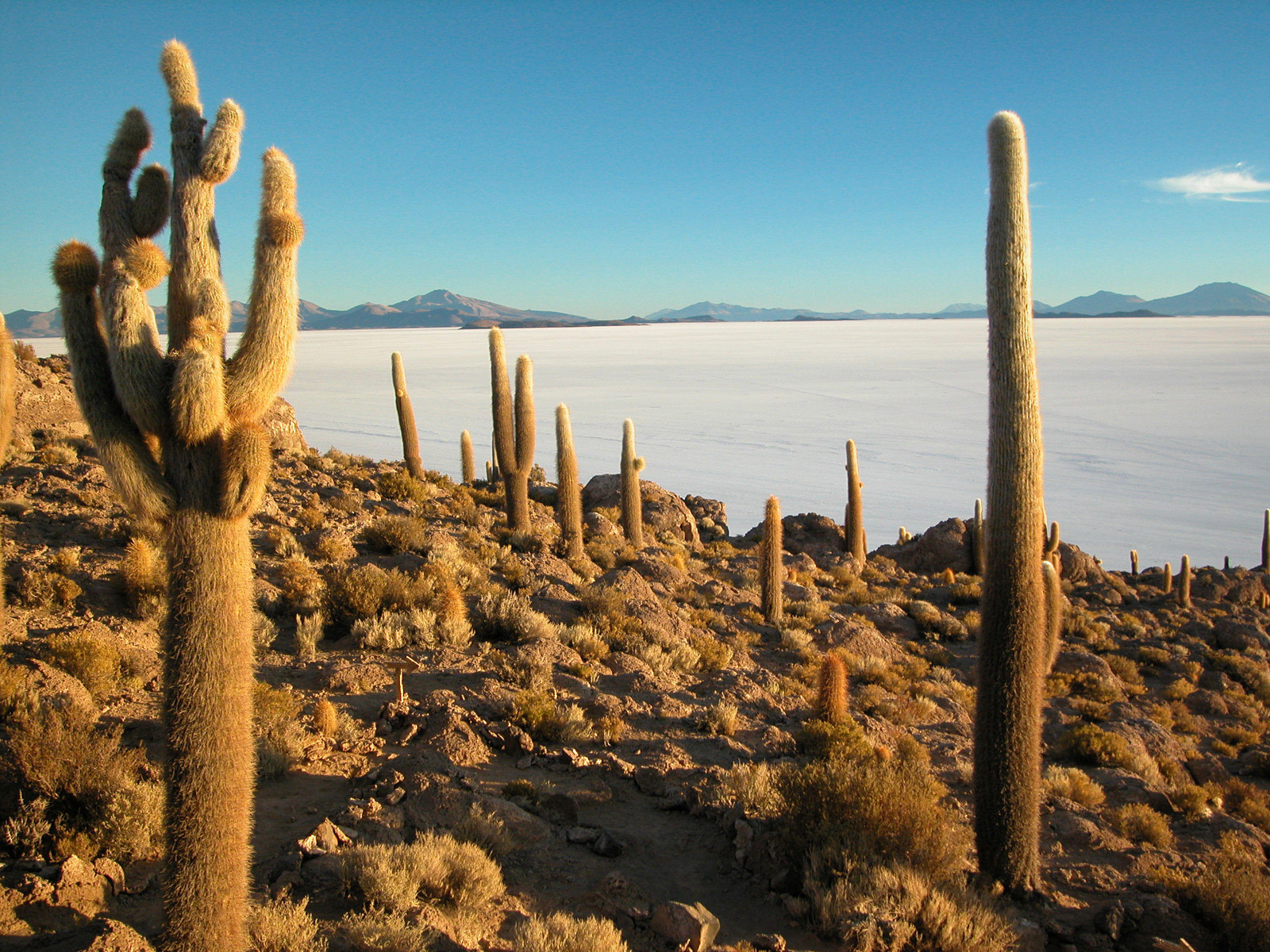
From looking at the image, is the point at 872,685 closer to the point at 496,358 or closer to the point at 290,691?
the point at 290,691

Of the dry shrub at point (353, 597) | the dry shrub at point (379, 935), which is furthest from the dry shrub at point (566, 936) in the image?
the dry shrub at point (353, 597)

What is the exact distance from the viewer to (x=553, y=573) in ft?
48.4

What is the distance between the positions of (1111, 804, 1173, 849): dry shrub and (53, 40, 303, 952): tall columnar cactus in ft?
30.3

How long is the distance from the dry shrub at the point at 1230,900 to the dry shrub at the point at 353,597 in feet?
31.1

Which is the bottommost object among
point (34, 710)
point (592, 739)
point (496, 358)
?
point (592, 739)

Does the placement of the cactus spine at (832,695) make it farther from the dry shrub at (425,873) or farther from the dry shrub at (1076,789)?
the dry shrub at (425,873)

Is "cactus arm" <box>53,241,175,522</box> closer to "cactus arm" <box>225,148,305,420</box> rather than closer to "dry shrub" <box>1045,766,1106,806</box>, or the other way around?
"cactus arm" <box>225,148,305,420</box>

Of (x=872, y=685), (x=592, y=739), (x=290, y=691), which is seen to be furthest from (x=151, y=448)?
(x=872, y=685)

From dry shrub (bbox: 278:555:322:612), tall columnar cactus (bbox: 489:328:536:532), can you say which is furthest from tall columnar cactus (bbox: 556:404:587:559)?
dry shrub (bbox: 278:555:322:612)

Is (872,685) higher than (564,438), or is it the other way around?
(564,438)

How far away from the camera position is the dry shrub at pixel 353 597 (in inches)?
414

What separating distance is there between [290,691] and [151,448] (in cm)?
407

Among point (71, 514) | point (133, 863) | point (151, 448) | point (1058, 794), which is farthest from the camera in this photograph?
point (71, 514)

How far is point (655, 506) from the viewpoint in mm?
25141
